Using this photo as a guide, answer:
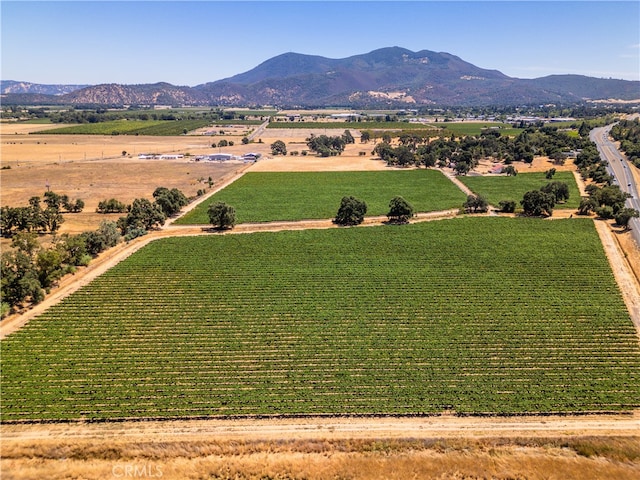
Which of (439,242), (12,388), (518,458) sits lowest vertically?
(518,458)

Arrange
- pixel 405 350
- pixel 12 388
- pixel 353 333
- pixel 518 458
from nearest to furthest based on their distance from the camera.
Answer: pixel 518 458 < pixel 12 388 < pixel 405 350 < pixel 353 333

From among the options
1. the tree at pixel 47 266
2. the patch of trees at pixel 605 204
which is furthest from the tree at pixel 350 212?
the tree at pixel 47 266

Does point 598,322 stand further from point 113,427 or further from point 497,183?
point 497,183

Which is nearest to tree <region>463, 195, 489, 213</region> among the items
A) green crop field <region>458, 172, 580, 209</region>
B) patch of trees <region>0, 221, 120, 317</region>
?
green crop field <region>458, 172, 580, 209</region>

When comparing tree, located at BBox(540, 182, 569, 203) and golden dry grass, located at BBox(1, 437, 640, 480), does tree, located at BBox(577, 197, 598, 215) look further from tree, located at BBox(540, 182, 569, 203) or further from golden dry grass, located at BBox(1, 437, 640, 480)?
golden dry grass, located at BBox(1, 437, 640, 480)

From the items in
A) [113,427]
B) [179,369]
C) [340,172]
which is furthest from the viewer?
[340,172]

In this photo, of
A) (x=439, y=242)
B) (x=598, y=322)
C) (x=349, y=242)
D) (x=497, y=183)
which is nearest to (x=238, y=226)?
(x=349, y=242)
